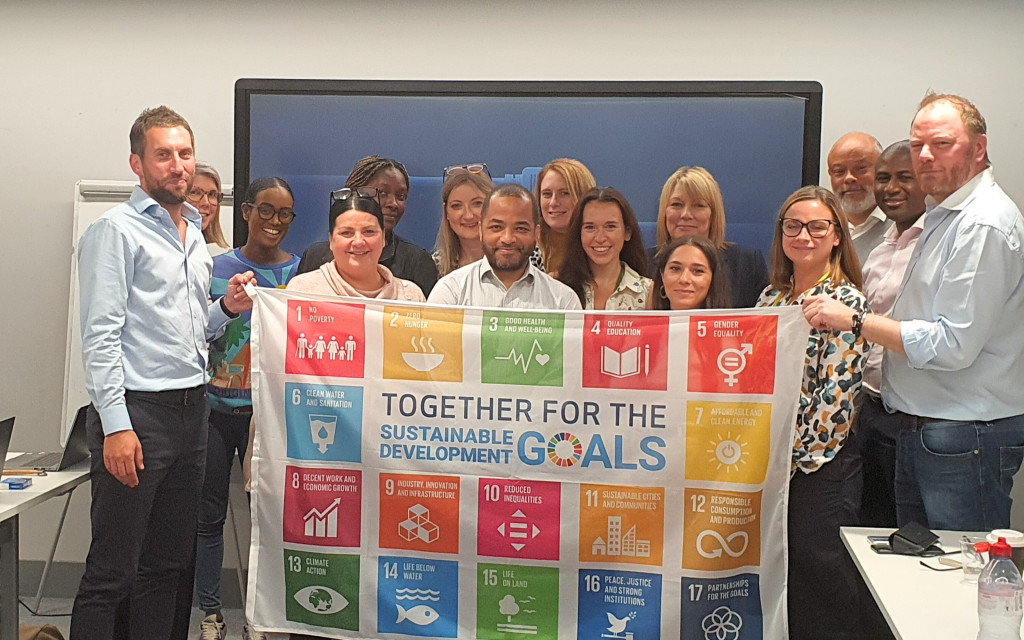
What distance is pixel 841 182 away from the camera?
3.55 meters

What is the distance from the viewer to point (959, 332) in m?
2.63

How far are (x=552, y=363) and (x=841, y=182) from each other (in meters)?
1.41

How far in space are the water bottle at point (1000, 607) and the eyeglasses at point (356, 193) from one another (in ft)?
7.72

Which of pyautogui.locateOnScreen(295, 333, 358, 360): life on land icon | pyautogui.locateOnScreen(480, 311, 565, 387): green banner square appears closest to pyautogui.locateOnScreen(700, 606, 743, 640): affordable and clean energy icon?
pyautogui.locateOnScreen(480, 311, 565, 387): green banner square

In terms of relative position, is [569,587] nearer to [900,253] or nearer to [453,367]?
[453,367]

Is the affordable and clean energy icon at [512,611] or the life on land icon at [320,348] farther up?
the life on land icon at [320,348]

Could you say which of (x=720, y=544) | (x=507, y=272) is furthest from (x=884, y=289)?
(x=507, y=272)

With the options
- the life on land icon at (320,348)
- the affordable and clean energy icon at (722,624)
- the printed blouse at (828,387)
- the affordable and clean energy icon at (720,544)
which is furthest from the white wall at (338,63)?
the affordable and clean energy icon at (722,624)

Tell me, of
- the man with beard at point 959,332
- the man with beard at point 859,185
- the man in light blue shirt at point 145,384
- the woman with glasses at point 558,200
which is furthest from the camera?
the man with beard at point 859,185

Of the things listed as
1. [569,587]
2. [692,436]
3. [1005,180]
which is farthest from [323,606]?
[1005,180]

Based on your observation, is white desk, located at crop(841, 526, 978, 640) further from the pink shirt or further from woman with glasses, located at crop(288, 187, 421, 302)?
woman with glasses, located at crop(288, 187, 421, 302)

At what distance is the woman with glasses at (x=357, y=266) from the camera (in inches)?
129

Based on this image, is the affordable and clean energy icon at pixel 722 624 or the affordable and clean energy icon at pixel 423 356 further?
the affordable and clean energy icon at pixel 423 356

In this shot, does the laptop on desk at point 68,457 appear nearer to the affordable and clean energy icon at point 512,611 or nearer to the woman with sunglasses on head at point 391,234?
the woman with sunglasses on head at point 391,234
